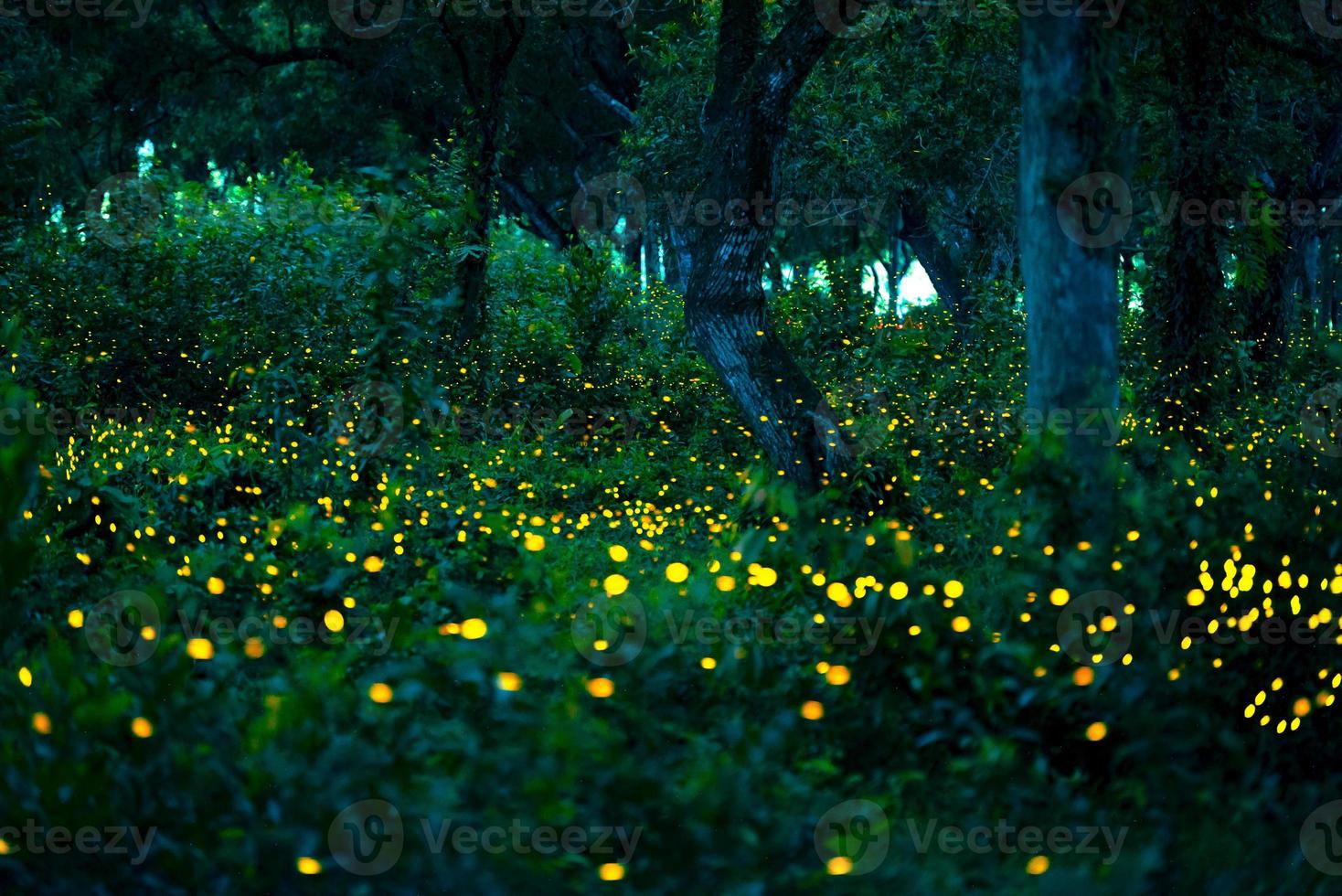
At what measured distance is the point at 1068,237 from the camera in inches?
251

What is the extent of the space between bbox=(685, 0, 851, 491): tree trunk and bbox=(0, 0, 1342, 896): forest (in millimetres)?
35

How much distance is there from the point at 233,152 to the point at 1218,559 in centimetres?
3063

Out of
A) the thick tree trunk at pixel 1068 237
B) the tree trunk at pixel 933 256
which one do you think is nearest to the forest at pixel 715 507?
the thick tree trunk at pixel 1068 237

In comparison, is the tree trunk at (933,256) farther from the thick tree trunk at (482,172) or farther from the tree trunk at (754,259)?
the tree trunk at (754,259)

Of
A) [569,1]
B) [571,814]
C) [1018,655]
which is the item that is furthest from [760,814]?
[569,1]

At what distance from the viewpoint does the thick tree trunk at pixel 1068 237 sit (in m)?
6.09

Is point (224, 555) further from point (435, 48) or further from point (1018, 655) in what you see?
point (435, 48)

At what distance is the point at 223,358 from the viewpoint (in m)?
12.0

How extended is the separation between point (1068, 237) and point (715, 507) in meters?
4.55

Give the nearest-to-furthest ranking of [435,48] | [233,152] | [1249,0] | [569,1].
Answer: [1249,0], [569,1], [435,48], [233,152]

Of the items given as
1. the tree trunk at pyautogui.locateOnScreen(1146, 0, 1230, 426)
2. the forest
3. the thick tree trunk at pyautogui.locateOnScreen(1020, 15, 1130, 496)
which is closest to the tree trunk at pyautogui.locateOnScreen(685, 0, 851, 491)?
the forest

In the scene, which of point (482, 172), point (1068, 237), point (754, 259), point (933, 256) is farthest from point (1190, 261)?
point (933, 256)

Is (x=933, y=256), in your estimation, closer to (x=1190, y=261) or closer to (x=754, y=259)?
(x=1190, y=261)

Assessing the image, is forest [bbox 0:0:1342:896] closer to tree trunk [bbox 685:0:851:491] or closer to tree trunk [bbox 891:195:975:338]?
tree trunk [bbox 685:0:851:491]
